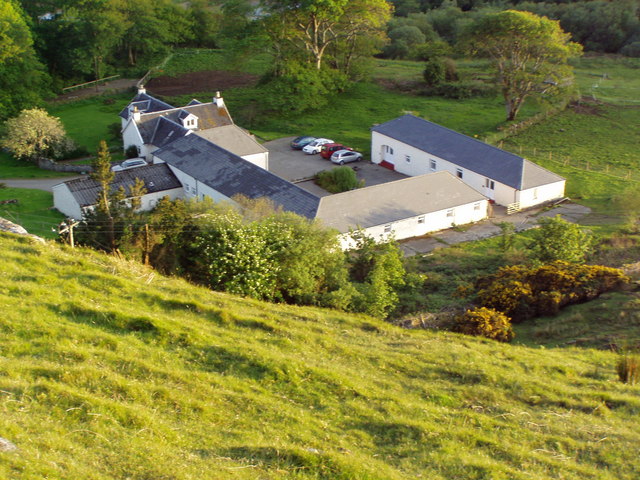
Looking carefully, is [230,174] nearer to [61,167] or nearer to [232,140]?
[232,140]

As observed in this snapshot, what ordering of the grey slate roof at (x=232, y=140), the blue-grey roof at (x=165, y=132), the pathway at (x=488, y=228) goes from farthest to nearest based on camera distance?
the blue-grey roof at (x=165, y=132)
the grey slate roof at (x=232, y=140)
the pathway at (x=488, y=228)

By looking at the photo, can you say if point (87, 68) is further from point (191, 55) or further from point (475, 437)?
point (475, 437)

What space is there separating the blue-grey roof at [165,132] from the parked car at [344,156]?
37.4 ft

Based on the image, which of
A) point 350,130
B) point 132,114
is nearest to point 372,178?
point 350,130

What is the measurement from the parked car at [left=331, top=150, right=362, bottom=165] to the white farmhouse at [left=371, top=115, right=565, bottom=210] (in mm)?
1533

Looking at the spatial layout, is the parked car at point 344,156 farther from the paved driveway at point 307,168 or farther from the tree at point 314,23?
the tree at point 314,23

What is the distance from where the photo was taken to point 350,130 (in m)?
60.9

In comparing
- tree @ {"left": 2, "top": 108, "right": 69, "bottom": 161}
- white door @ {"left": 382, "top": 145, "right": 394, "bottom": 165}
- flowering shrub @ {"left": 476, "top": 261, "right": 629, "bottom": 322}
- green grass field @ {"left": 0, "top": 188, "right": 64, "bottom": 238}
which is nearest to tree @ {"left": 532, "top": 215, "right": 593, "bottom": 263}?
flowering shrub @ {"left": 476, "top": 261, "right": 629, "bottom": 322}

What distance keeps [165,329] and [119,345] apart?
5.35ft

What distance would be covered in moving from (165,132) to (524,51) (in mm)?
30291

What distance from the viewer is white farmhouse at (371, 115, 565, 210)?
148 ft

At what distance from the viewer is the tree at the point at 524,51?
5547cm

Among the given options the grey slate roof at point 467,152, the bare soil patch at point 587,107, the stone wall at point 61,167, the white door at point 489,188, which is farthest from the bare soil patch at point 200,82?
the white door at point 489,188

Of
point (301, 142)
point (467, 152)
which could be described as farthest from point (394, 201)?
point (301, 142)
